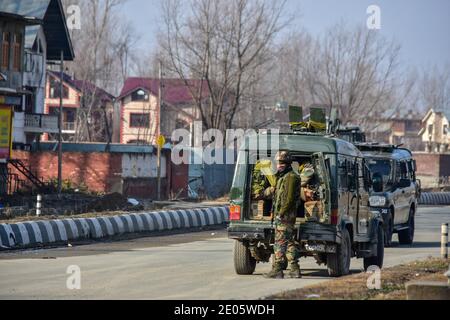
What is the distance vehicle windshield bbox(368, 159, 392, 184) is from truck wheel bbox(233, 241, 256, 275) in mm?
9414

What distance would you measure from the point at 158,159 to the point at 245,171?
2824cm

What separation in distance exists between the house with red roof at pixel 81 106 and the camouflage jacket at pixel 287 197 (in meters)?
65.7

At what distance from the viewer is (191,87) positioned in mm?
57281

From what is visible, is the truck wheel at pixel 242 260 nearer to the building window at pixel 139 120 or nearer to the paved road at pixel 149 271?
the paved road at pixel 149 271

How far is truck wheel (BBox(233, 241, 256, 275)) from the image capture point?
17.1 m

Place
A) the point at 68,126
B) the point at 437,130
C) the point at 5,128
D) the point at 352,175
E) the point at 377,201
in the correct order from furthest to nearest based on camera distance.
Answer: the point at 437,130, the point at 68,126, the point at 5,128, the point at 377,201, the point at 352,175

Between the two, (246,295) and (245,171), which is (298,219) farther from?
(246,295)

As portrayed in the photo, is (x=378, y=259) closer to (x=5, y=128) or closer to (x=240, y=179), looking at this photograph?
(x=240, y=179)

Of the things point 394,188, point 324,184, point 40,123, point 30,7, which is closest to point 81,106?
point 30,7

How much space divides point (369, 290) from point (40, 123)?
39279 mm

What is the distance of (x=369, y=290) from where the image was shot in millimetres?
13312

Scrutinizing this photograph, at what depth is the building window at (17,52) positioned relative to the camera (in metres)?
45.0

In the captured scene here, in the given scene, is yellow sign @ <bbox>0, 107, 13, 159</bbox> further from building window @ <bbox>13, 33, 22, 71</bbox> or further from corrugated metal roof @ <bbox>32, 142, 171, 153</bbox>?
corrugated metal roof @ <bbox>32, 142, 171, 153</bbox>

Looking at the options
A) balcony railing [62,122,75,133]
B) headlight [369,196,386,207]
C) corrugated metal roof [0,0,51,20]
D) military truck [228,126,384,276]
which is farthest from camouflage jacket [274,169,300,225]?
balcony railing [62,122,75,133]
